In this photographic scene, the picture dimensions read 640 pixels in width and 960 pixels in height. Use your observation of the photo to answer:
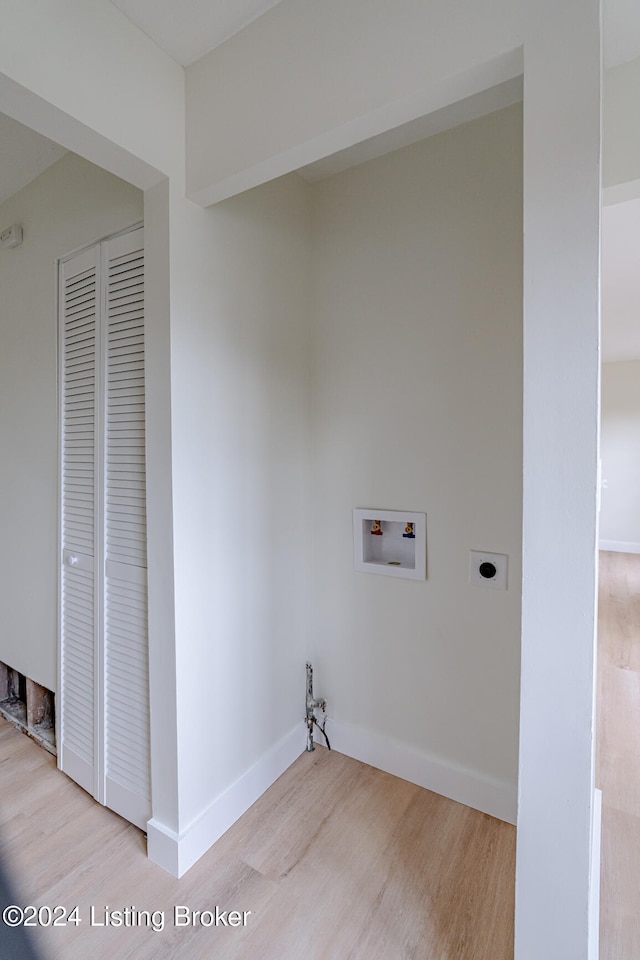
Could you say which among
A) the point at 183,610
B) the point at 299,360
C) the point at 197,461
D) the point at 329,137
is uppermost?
the point at 329,137

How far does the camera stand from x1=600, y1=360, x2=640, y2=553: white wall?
247 inches

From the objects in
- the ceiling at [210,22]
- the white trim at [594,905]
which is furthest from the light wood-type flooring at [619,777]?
the ceiling at [210,22]

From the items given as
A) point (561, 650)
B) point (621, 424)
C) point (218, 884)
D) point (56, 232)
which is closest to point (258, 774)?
point (218, 884)

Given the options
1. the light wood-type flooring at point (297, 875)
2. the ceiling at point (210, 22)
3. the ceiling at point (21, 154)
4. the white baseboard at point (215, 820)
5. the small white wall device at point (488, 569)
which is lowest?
the light wood-type flooring at point (297, 875)

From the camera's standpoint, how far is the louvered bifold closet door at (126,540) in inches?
61.7

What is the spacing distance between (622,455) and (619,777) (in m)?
5.61

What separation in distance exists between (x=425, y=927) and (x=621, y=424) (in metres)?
6.69

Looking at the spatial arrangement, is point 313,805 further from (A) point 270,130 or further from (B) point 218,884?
(A) point 270,130

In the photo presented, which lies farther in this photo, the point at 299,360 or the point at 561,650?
the point at 299,360

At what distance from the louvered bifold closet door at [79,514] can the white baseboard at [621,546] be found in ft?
22.2

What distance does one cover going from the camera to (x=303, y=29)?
45.9 inches

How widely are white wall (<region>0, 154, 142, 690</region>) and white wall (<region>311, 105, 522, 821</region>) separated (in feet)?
3.31

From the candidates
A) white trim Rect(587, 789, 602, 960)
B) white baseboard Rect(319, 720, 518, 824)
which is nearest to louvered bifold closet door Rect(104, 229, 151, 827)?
white baseboard Rect(319, 720, 518, 824)

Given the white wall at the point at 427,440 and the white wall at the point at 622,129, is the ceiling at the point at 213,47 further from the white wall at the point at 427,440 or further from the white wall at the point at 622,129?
the white wall at the point at 427,440
